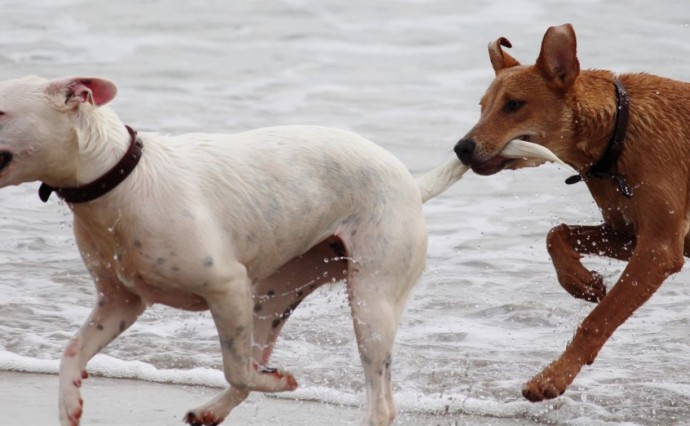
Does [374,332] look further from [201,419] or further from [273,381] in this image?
[201,419]

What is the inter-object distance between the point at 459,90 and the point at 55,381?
Answer: 7.50m

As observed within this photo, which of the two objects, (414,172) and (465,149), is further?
(414,172)

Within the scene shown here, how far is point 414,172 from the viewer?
32.7 feet

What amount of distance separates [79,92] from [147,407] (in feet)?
6.09

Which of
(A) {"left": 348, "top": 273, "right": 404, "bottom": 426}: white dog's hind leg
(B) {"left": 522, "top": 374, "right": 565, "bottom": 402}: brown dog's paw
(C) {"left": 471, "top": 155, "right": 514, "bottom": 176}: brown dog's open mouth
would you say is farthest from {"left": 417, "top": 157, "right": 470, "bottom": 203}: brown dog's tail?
(B) {"left": 522, "top": 374, "right": 565, "bottom": 402}: brown dog's paw

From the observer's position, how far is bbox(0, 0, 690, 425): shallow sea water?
6.10 metres

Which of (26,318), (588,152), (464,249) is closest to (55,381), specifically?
(26,318)

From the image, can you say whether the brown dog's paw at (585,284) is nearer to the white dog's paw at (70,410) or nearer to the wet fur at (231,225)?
the wet fur at (231,225)

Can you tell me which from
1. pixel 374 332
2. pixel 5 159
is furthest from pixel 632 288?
pixel 5 159

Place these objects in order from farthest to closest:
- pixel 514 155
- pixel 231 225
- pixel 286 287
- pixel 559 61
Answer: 1. pixel 559 61
2. pixel 514 155
3. pixel 286 287
4. pixel 231 225

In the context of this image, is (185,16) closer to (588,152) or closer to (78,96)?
(588,152)

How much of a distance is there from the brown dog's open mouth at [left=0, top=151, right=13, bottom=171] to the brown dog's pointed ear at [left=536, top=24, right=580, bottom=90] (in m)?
2.50

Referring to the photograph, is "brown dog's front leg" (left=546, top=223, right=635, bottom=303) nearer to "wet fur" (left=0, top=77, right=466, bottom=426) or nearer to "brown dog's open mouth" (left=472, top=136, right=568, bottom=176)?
"brown dog's open mouth" (left=472, top=136, right=568, bottom=176)

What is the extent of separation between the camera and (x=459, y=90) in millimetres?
12711
